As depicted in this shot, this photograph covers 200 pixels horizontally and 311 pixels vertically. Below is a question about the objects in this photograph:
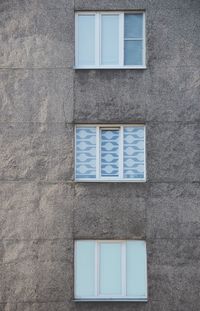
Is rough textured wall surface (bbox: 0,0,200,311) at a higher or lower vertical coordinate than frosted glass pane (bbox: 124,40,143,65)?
lower

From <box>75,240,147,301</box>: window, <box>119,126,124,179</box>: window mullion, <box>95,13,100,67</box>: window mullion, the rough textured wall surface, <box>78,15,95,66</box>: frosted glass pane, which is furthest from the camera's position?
<box>78,15,95,66</box>: frosted glass pane

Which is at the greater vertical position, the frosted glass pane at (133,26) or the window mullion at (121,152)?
the frosted glass pane at (133,26)

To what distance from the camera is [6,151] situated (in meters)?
14.3

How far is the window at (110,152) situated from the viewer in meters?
14.5

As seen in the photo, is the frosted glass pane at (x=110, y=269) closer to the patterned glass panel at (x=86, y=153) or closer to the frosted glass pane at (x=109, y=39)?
the patterned glass panel at (x=86, y=153)

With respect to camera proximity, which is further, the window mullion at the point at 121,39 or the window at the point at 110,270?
the window mullion at the point at 121,39

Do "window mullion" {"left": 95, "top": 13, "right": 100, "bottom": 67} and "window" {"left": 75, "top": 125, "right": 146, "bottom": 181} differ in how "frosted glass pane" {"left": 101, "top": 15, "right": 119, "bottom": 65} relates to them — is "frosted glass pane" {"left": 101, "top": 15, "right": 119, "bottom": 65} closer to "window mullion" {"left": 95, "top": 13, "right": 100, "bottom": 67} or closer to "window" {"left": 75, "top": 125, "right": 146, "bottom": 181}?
"window mullion" {"left": 95, "top": 13, "right": 100, "bottom": 67}

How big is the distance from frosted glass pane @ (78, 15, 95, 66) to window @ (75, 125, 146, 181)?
164 cm

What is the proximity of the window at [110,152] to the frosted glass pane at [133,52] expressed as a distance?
159 cm

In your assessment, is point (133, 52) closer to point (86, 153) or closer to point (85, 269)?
point (86, 153)

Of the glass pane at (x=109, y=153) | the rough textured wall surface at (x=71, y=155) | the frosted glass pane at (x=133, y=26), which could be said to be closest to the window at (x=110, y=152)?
the glass pane at (x=109, y=153)

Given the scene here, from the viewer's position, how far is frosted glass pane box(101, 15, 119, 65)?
14805 millimetres

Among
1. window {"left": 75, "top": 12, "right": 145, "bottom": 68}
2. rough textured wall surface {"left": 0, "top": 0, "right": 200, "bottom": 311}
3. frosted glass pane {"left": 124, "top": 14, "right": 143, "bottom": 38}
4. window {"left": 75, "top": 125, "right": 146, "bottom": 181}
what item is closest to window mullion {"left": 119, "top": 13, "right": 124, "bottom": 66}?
window {"left": 75, "top": 12, "right": 145, "bottom": 68}

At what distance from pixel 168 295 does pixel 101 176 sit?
3.11 m
